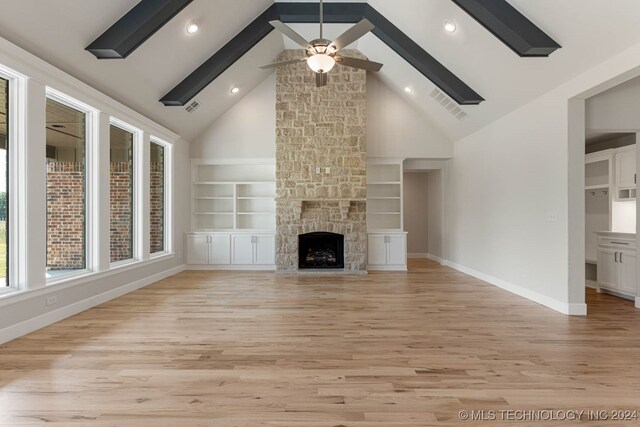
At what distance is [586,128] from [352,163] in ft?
13.3

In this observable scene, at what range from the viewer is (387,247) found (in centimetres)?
794

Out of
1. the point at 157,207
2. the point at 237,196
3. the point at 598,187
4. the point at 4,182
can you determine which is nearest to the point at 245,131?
the point at 237,196

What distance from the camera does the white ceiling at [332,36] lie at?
11.2 feet

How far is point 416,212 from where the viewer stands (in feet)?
33.7

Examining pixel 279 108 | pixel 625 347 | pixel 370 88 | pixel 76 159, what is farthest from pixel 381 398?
pixel 370 88

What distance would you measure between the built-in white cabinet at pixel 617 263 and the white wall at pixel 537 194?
1093mm

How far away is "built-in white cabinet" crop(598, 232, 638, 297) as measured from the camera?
4.86m

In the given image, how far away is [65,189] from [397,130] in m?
6.33

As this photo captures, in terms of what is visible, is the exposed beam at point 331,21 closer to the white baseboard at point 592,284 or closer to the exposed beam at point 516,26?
the exposed beam at point 516,26

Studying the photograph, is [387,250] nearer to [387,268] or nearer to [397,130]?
[387,268]

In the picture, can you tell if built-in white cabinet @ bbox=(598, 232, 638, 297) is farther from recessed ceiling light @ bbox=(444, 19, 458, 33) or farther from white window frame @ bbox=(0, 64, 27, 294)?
white window frame @ bbox=(0, 64, 27, 294)

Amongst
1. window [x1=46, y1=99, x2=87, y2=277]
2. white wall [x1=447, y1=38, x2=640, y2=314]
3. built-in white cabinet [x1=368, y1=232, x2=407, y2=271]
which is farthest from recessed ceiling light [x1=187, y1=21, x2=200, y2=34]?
built-in white cabinet [x1=368, y1=232, x2=407, y2=271]

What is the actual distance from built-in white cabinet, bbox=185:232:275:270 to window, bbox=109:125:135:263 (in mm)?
1993

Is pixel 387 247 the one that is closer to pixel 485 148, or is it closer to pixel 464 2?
pixel 485 148
